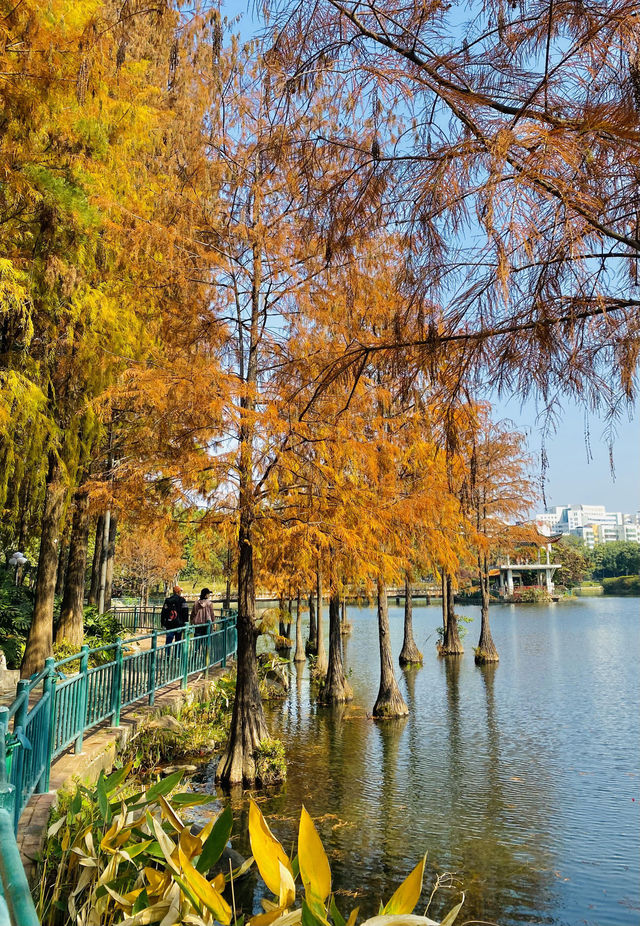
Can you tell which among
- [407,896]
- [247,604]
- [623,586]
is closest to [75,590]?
[247,604]

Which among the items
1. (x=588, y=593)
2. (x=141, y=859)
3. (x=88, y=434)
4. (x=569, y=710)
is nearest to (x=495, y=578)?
(x=588, y=593)

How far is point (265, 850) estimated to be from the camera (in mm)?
2770

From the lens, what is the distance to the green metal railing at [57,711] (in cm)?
118

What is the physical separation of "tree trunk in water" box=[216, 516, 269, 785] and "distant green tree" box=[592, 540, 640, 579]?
10709 centimetres

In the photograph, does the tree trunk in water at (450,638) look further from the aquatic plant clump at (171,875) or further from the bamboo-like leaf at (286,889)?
the bamboo-like leaf at (286,889)

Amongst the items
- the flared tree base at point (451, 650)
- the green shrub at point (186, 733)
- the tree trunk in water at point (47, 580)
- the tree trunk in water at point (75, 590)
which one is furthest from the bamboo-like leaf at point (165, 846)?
the flared tree base at point (451, 650)

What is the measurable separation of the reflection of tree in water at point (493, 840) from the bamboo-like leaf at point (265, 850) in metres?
4.31

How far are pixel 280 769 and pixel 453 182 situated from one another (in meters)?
8.76

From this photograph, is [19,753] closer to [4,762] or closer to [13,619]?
[4,762]

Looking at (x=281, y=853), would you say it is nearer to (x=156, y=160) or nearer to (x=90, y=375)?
(x=90, y=375)

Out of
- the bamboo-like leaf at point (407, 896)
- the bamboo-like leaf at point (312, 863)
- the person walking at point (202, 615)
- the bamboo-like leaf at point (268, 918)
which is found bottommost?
the bamboo-like leaf at point (268, 918)

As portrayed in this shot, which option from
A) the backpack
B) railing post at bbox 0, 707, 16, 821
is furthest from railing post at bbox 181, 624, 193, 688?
railing post at bbox 0, 707, 16, 821

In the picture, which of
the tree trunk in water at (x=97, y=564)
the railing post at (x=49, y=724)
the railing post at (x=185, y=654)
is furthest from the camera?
the tree trunk in water at (x=97, y=564)

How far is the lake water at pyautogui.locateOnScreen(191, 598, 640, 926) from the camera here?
678cm
